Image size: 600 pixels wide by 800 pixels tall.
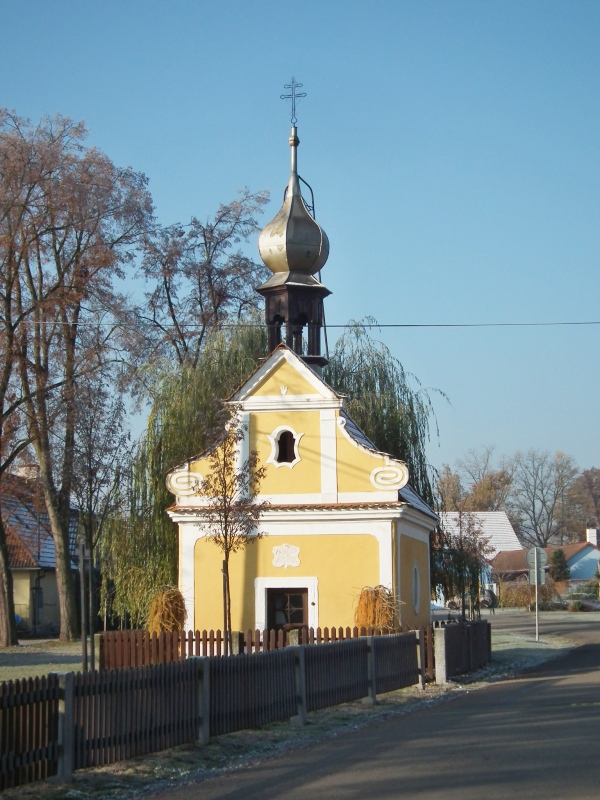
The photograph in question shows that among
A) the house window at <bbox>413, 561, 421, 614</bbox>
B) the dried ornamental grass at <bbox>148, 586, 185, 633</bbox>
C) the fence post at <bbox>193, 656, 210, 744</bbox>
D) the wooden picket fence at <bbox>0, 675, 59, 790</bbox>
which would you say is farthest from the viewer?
the house window at <bbox>413, 561, 421, 614</bbox>

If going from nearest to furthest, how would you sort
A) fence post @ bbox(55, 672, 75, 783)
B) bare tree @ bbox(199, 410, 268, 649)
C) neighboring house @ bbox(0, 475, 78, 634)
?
fence post @ bbox(55, 672, 75, 783), bare tree @ bbox(199, 410, 268, 649), neighboring house @ bbox(0, 475, 78, 634)

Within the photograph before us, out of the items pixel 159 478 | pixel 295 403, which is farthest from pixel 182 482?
pixel 159 478

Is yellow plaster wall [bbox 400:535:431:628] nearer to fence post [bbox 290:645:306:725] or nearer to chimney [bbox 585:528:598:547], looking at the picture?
fence post [bbox 290:645:306:725]

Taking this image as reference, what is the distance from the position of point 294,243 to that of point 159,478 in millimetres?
7107

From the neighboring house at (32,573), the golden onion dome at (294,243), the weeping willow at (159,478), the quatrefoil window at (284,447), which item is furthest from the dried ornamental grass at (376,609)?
the neighboring house at (32,573)

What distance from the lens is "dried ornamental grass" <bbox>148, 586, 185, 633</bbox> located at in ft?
72.9

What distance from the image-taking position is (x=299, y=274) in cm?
2756

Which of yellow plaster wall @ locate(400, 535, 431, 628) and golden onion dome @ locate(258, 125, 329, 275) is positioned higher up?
golden onion dome @ locate(258, 125, 329, 275)

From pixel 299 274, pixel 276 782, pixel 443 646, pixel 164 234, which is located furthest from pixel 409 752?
pixel 164 234

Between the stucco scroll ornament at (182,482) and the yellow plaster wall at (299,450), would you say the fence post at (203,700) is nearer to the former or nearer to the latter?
the yellow plaster wall at (299,450)

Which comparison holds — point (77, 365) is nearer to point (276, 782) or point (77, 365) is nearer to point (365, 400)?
point (365, 400)

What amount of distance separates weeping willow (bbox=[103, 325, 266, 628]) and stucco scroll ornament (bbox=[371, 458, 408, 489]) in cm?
561

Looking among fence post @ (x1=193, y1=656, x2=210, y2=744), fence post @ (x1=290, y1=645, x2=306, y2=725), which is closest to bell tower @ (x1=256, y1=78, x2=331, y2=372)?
fence post @ (x1=290, y1=645, x2=306, y2=725)

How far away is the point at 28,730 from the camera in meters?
9.70
